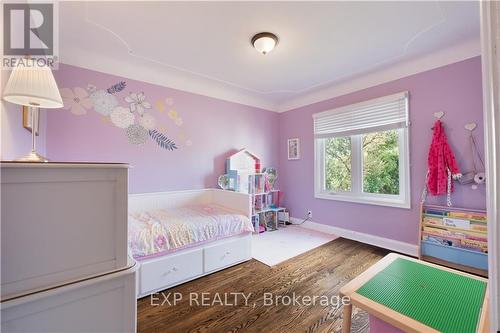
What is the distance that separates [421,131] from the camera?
2.51 meters

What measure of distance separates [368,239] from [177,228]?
100 inches

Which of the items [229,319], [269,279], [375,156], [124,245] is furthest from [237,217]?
[375,156]

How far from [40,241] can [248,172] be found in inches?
115

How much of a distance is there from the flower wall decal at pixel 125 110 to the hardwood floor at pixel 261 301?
1796 mm

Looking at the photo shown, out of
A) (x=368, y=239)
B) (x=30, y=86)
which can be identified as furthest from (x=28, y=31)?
(x=368, y=239)

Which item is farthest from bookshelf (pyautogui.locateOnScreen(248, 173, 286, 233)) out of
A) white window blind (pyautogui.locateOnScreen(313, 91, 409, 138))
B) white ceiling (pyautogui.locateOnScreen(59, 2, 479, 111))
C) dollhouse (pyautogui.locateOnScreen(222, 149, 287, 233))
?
white ceiling (pyautogui.locateOnScreen(59, 2, 479, 111))

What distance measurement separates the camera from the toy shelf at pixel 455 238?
2.05 metres

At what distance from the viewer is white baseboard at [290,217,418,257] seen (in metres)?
2.60

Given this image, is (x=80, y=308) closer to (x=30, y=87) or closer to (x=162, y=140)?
(x=30, y=87)

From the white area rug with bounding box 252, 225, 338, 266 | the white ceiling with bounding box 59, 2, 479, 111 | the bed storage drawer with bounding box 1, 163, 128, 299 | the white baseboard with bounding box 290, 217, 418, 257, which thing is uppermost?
the white ceiling with bounding box 59, 2, 479, 111

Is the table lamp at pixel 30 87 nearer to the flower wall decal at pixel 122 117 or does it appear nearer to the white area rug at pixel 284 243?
the flower wall decal at pixel 122 117

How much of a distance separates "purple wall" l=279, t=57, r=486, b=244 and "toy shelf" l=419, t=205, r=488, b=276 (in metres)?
0.13

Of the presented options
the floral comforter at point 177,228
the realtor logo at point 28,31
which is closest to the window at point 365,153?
the floral comforter at point 177,228

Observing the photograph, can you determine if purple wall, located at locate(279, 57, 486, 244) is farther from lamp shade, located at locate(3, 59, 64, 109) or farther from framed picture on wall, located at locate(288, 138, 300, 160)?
lamp shade, located at locate(3, 59, 64, 109)
